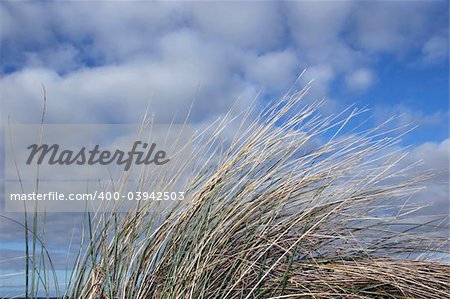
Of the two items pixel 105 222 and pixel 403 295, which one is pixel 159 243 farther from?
pixel 403 295

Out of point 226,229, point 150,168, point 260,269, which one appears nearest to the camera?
point 260,269

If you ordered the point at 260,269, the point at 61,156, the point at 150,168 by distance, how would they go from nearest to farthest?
the point at 260,269 < the point at 150,168 < the point at 61,156

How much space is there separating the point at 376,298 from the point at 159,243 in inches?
35.0

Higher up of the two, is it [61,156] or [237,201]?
[61,156]

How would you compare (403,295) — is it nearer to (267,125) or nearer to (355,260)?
(355,260)

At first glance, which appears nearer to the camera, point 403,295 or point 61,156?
point 403,295

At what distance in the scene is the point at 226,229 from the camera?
2.30m

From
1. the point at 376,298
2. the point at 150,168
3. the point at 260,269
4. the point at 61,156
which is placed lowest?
the point at 376,298

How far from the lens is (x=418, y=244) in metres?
2.52

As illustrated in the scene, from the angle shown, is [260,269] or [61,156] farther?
[61,156]

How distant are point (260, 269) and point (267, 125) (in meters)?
0.73

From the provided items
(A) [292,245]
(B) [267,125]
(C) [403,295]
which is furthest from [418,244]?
(B) [267,125]

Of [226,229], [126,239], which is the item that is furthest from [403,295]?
[126,239]

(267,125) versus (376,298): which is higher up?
(267,125)
